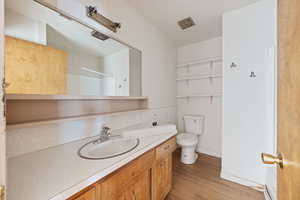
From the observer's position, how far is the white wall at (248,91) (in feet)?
5.20

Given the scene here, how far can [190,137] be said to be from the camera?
2.33 metres

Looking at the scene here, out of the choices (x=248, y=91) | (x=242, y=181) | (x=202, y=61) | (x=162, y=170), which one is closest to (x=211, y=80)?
(x=202, y=61)

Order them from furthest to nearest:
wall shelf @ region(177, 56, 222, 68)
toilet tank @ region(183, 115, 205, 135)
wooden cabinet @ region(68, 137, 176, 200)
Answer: toilet tank @ region(183, 115, 205, 135) < wall shelf @ region(177, 56, 222, 68) < wooden cabinet @ region(68, 137, 176, 200)

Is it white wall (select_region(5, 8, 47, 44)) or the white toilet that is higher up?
white wall (select_region(5, 8, 47, 44))

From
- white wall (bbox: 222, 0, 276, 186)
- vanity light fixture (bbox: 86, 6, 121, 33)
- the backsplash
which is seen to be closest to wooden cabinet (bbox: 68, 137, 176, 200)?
the backsplash

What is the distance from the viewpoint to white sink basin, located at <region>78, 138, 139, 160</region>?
1004mm

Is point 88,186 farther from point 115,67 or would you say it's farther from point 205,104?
point 205,104

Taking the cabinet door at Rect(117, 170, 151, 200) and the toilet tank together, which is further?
the toilet tank

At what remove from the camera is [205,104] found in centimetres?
264

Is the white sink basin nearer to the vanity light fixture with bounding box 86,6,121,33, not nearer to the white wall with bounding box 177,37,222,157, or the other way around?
the vanity light fixture with bounding box 86,6,121,33

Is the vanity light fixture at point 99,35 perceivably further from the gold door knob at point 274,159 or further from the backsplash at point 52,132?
the gold door knob at point 274,159

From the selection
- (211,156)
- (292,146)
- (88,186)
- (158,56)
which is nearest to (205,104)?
(211,156)

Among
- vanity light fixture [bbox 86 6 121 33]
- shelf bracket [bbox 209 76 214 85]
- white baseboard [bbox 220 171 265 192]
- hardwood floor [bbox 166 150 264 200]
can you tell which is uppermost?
vanity light fixture [bbox 86 6 121 33]

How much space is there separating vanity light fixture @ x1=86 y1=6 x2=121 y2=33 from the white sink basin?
123 cm
